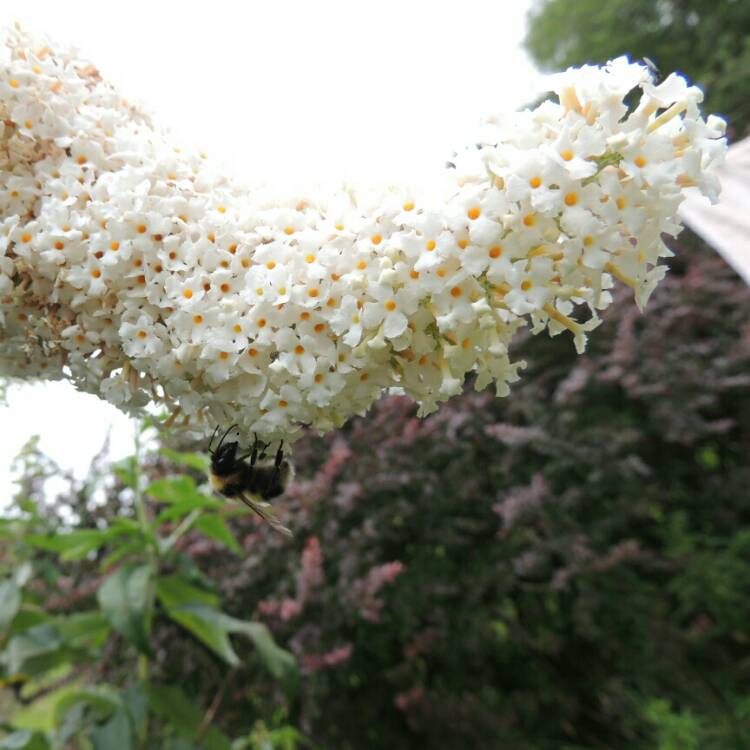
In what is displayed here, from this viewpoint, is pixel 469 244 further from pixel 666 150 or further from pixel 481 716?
pixel 481 716

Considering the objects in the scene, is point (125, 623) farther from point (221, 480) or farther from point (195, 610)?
point (221, 480)

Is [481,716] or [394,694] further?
[394,694]

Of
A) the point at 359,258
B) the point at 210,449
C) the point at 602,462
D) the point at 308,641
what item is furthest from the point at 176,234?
the point at 602,462

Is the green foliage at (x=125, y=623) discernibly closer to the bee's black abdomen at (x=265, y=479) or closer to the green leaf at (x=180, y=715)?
the green leaf at (x=180, y=715)

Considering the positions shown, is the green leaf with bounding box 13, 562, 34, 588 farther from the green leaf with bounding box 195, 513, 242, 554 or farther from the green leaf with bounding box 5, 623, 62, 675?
the green leaf with bounding box 195, 513, 242, 554

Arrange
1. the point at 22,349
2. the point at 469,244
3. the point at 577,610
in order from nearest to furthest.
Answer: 1. the point at 469,244
2. the point at 22,349
3. the point at 577,610

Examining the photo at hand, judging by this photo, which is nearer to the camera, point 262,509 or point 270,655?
point 262,509

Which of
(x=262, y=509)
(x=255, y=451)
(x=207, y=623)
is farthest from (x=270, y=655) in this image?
(x=255, y=451)
